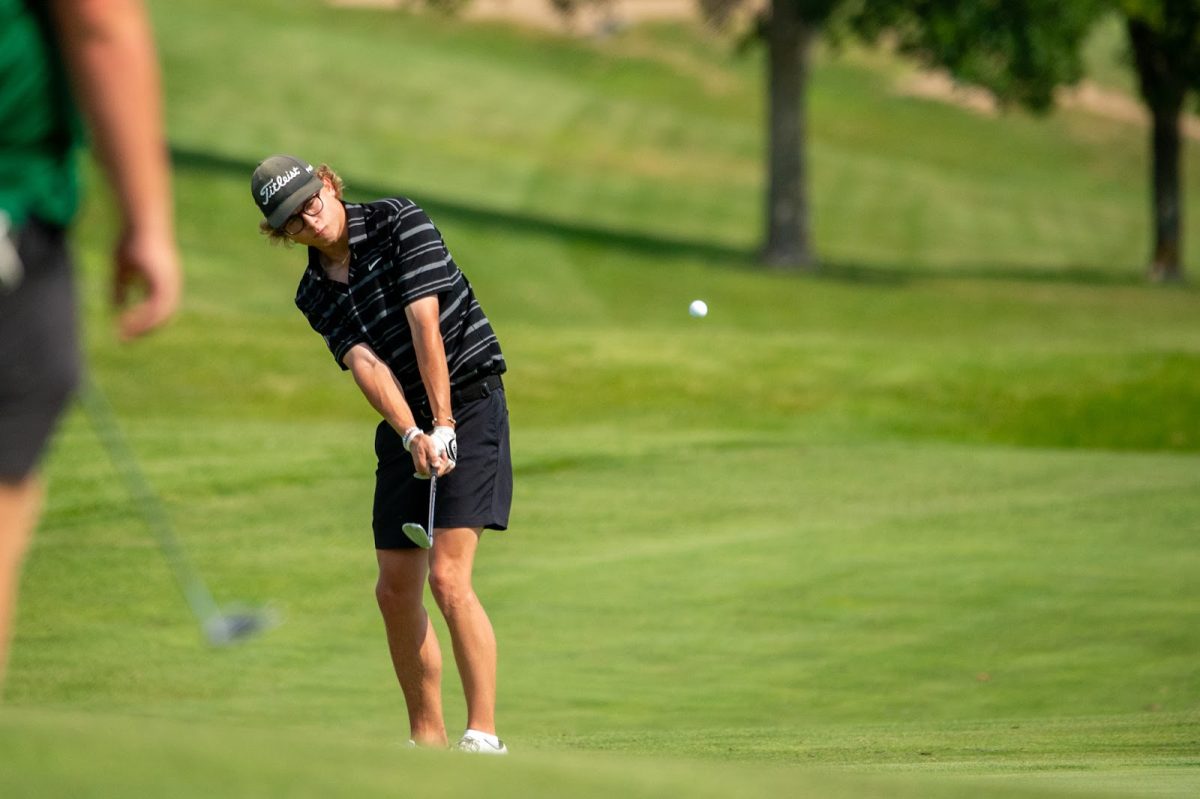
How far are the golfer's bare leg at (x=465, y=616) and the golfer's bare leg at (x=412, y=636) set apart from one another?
19 cm

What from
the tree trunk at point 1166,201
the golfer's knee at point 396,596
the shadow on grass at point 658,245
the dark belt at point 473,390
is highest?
the dark belt at point 473,390

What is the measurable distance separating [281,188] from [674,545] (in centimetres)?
568

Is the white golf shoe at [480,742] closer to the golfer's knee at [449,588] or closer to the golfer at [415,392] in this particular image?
the golfer at [415,392]

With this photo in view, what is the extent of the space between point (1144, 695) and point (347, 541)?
4.86 meters

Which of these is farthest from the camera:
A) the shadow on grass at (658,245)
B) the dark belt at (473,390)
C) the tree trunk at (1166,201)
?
the tree trunk at (1166,201)

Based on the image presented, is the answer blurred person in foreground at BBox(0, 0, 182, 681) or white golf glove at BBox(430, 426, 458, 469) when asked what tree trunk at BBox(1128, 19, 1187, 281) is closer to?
white golf glove at BBox(430, 426, 458, 469)

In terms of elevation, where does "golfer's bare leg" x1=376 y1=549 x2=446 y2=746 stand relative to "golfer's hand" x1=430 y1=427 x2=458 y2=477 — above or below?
below

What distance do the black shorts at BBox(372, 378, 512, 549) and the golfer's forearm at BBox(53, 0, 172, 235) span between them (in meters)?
3.13

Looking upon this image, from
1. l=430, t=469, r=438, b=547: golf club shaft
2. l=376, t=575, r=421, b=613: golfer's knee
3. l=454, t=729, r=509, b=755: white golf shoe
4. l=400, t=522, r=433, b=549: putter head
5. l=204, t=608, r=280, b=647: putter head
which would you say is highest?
l=204, t=608, r=280, b=647: putter head

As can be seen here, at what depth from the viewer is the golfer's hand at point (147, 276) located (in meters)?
2.92

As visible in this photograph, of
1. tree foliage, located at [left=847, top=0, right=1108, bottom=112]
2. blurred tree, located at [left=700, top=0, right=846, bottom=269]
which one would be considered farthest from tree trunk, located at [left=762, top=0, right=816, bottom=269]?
tree foliage, located at [left=847, top=0, right=1108, bottom=112]

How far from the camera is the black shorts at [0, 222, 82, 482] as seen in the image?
9.70ft

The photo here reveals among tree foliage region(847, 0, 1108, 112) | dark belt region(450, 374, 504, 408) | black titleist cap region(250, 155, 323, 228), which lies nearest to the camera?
black titleist cap region(250, 155, 323, 228)

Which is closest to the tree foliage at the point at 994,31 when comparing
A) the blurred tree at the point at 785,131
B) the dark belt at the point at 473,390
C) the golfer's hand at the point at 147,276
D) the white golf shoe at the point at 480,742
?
the blurred tree at the point at 785,131
